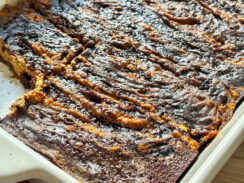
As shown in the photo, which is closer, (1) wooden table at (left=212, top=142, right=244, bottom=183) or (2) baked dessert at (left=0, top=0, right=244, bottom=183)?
(2) baked dessert at (left=0, top=0, right=244, bottom=183)

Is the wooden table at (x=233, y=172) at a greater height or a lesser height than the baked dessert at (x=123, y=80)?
lesser

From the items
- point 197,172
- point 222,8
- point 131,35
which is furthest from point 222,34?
point 197,172

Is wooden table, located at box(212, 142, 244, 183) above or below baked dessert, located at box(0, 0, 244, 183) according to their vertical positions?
below

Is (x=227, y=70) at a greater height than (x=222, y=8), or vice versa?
(x=222, y=8)

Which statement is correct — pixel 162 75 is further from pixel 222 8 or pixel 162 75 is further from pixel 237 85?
pixel 222 8
